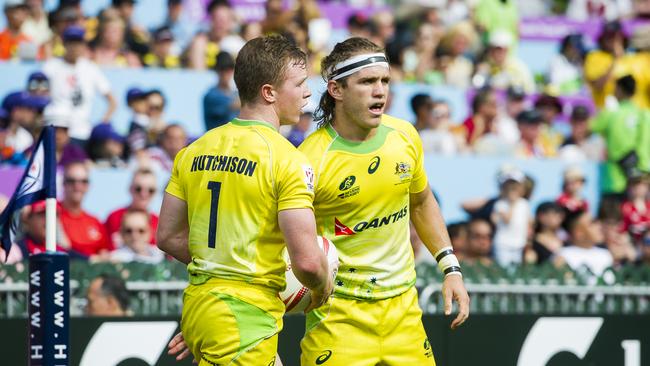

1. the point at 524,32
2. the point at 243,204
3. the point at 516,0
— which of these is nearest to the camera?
the point at 243,204

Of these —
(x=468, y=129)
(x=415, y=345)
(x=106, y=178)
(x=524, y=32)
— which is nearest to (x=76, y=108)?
(x=106, y=178)

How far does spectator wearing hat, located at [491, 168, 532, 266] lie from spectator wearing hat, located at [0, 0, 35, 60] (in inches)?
198

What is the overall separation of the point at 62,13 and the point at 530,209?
528cm

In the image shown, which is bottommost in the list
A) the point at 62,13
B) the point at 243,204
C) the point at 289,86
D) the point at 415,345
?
the point at 415,345

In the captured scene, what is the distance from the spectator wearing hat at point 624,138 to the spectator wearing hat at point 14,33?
6.36 m

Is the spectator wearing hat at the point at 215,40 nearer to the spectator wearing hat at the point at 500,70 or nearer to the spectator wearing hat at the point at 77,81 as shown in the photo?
the spectator wearing hat at the point at 77,81

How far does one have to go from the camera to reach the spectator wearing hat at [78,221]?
10.1 m

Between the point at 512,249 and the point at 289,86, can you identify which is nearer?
the point at 289,86

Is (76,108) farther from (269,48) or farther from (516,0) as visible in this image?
(516,0)

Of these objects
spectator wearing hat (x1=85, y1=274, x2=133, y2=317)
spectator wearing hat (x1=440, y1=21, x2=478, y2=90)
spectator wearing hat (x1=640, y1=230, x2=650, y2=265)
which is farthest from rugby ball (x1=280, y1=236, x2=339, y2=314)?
spectator wearing hat (x1=440, y1=21, x2=478, y2=90)

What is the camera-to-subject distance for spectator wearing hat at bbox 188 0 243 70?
13.4 metres

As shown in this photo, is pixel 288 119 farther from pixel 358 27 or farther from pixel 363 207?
pixel 358 27

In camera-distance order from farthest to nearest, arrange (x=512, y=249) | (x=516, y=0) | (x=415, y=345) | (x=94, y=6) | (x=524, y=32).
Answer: (x=516, y=0), (x=524, y=32), (x=94, y=6), (x=512, y=249), (x=415, y=345)

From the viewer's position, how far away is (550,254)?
1167 centimetres
